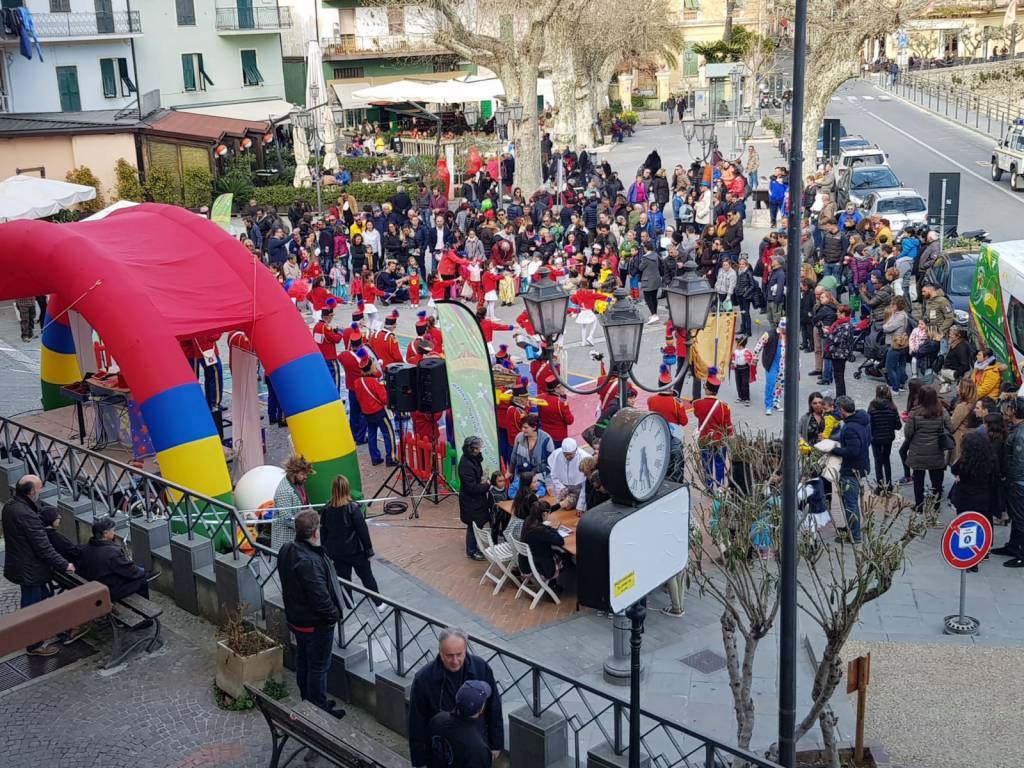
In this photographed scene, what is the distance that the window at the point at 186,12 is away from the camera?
4684cm

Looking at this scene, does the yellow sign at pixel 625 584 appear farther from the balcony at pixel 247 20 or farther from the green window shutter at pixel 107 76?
the balcony at pixel 247 20

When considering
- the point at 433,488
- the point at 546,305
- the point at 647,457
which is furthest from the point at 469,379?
the point at 647,457

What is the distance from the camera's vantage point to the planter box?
369 inches

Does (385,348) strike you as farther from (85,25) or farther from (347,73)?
(347,73)

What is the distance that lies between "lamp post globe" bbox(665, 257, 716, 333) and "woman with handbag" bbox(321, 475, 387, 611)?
320 centimetres

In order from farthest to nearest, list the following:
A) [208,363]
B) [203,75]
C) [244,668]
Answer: [203,75] < [208,363] < [244,668]

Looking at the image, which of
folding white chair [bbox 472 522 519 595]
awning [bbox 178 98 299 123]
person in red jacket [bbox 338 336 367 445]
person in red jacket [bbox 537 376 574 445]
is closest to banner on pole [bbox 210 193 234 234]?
person in red jacket [bbox 338 336 367 445]

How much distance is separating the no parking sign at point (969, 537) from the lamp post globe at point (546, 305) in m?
3.76

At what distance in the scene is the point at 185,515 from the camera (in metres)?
11.0

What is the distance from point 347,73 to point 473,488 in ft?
165

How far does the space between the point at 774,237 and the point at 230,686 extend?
48.2 feet

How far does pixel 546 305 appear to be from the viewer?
36.0ft

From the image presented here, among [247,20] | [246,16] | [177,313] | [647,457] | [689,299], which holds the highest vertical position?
[246,16]

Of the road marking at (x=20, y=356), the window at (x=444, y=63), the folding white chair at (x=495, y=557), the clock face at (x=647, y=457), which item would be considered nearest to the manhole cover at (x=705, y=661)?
the folding white chair at (x=495, y=557)
